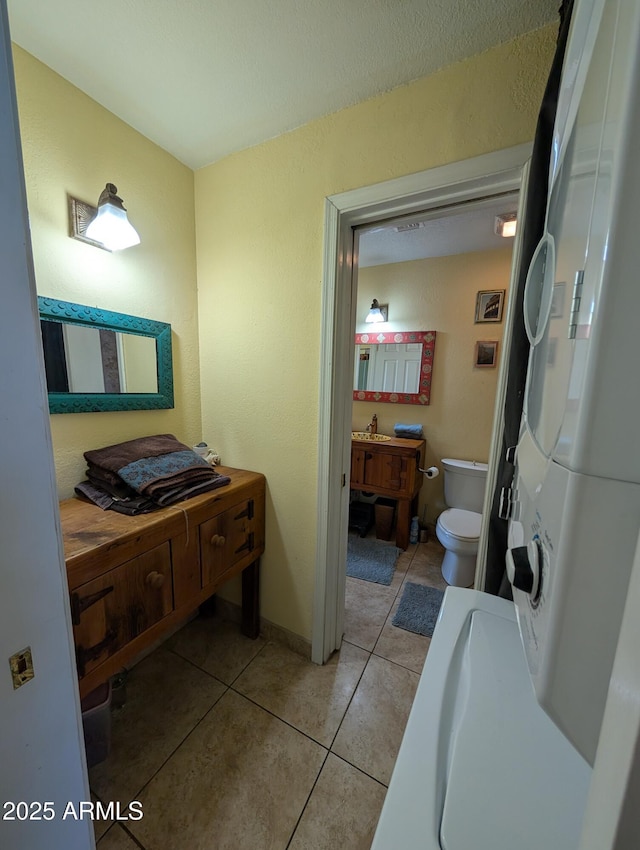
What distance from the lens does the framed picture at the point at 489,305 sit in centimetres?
233

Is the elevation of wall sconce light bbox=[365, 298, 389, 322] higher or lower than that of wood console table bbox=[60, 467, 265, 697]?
higher

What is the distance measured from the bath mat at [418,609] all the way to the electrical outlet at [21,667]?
165 centimetres

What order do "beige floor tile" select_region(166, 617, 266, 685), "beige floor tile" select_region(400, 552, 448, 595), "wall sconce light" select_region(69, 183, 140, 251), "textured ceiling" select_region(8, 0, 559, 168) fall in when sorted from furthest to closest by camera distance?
"beige floor tile" select_region(400, 552, 448, 595) → "beige floor tile" select_region(166, 617, 266, 685) → "wall sconce light" select_region(69, 183, 140, 251) → "textured ceiling" select_region(8, 0, 559, 168)

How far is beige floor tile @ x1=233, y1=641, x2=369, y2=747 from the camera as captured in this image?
1.23 meters

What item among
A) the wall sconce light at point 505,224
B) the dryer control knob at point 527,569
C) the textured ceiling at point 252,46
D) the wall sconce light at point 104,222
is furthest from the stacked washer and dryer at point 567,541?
the wall sconce light at point 505,224

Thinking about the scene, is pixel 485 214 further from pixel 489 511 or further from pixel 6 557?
pixel 6 557

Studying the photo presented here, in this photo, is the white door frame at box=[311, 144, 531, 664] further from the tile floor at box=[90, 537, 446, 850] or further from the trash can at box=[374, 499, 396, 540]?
the trash can at box=[374, 499, 396, 540]

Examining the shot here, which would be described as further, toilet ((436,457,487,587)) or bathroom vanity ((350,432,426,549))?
bathroom vanity ((350,432,426,549))

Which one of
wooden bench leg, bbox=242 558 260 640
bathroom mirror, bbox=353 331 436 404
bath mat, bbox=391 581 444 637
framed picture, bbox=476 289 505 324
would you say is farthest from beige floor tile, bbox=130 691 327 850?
framed picture, bbox=476 289 505 324

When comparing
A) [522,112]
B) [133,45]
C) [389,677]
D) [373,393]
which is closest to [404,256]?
[373,393]

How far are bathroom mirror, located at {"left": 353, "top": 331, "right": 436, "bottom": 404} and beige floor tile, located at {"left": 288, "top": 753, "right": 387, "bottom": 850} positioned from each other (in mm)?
2275

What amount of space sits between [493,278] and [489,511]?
2.07 m

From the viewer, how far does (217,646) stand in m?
1.55

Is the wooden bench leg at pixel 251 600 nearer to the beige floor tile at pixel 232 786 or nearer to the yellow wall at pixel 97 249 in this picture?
the beige floor tile at pixel 232 786
